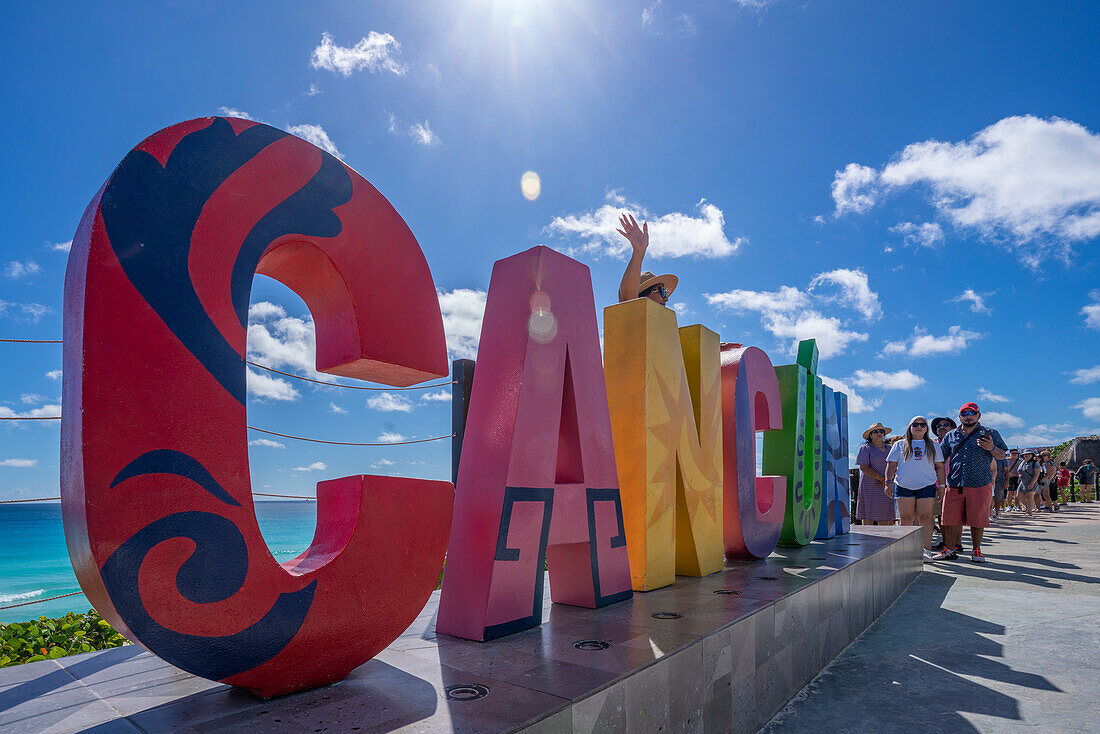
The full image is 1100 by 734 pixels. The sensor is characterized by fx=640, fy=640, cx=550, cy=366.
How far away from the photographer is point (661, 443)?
5.25 m

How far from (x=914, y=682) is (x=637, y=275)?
380 cm

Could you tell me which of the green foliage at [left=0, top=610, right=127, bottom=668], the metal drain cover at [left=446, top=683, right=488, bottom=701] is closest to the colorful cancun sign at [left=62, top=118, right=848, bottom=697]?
the metal drain cover at [left=446, top=683, right=488, bottom=701]

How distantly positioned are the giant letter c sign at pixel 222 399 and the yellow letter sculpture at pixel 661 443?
7.24ft

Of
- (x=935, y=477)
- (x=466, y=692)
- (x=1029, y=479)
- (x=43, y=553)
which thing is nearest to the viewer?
(x=466, y=692)

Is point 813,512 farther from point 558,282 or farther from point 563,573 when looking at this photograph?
point 558,282

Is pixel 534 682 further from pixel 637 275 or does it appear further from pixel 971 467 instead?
pixel 971 467

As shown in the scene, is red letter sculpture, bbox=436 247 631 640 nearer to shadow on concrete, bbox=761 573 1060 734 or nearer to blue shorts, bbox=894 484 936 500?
shadow on concrete, bbox=761 573 1060 734

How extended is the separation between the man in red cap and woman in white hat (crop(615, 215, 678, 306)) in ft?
19.0

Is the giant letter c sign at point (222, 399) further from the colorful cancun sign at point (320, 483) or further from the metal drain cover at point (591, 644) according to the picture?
the metal drain cover at point (591, 644)

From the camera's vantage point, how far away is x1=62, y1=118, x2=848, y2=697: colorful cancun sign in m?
2.22

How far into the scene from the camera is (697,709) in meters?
3.35

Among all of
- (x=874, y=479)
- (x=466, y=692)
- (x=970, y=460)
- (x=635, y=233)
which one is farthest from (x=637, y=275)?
(x=874, y=479)

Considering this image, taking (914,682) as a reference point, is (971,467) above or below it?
above

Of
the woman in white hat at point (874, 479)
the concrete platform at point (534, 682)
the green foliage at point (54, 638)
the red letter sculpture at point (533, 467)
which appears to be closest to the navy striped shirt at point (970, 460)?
the woman in white hat at point (874, 479)
